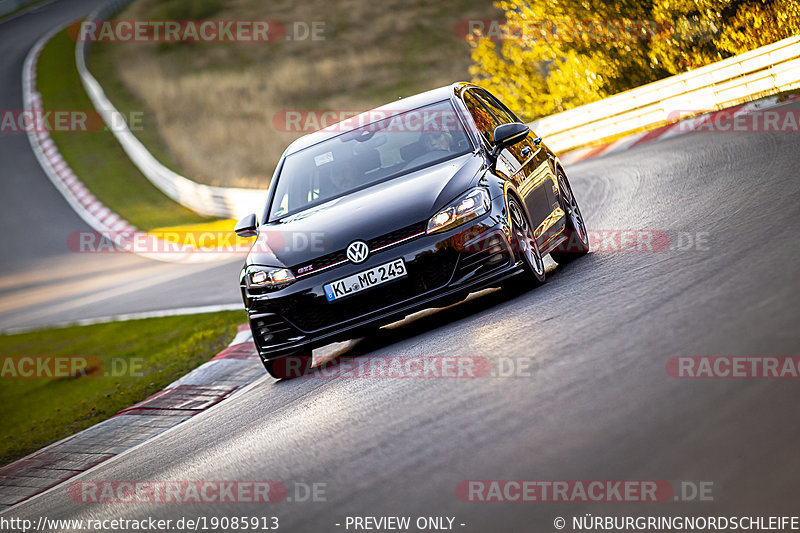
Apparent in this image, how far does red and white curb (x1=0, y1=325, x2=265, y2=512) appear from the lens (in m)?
7.67

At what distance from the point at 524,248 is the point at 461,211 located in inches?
21.7

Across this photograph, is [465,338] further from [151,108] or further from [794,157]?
[151,108]

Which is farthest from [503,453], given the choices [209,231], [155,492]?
[209,231]

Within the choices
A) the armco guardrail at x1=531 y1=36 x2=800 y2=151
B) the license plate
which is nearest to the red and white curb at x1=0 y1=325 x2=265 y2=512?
the license plate

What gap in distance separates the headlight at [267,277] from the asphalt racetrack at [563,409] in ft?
2.48

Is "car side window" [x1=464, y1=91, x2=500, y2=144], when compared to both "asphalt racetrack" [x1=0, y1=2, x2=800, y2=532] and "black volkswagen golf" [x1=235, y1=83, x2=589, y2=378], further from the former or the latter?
"asphalt racetrack" [x1=0, y1=2, x2=800, y2=532]

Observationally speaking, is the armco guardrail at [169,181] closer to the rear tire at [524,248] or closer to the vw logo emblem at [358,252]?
the rear tire at [524,248]

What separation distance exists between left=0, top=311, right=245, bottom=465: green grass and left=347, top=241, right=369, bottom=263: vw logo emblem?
3.44 metres

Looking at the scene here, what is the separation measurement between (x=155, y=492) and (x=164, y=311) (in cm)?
901

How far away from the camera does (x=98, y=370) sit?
39.7ft

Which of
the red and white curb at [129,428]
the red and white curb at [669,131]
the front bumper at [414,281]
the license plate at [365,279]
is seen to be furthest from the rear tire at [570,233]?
the red and white curb at [669,131]

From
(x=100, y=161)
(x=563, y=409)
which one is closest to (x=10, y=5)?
(x=100, y=161)

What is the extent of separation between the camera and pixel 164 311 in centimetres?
1455

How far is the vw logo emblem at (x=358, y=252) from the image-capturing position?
23.8ft
